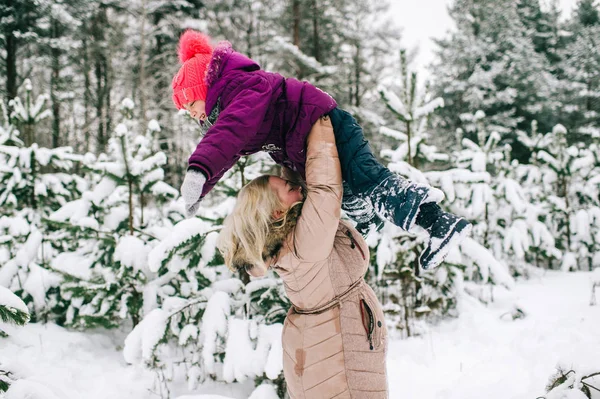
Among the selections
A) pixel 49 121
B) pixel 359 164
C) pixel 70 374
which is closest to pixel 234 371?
pixel 70 374

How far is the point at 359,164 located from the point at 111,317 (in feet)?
11.0

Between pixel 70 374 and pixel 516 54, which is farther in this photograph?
pixel 516 54

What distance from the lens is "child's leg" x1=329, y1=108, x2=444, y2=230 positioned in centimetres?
150

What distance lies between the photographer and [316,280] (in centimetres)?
164

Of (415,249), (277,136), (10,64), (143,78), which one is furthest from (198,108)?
(10,64)

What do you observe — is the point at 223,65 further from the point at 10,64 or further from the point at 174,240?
the point at 10,64

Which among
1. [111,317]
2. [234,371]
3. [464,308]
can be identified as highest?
[234,371]

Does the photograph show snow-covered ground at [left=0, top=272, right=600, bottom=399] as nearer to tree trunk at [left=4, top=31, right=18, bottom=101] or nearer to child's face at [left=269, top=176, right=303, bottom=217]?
child's face at [left=269, top=176, right=303, bottom=217]

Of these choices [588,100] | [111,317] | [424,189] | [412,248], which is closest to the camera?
[424,189]

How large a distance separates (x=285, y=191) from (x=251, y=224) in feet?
0.80

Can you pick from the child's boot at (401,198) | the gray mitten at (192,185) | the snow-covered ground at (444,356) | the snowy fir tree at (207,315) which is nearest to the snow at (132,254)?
the snowy fir tree at (207,315)

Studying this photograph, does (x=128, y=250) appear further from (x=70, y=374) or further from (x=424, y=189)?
(x=424, y=189)

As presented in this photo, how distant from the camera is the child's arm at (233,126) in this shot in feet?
4.42

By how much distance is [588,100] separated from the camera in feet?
61.7
